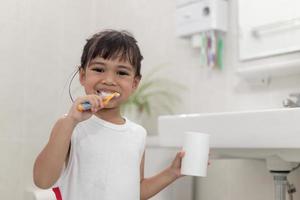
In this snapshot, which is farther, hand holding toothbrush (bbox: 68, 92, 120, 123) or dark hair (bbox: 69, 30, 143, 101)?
dark hair (bbox: 69, 30, 143, 101)

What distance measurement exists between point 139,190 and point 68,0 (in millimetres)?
1416

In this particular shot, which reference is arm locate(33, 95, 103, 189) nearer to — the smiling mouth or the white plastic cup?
the smiling mouth

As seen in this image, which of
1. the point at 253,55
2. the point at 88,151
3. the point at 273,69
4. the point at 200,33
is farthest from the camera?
the point at 200,33

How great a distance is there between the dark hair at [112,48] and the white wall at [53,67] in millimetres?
737

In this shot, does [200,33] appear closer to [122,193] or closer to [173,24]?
[173,24]

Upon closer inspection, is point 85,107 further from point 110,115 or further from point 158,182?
point 158,182

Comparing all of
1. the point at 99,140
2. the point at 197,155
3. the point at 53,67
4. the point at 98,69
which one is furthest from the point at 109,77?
the point at 53,67

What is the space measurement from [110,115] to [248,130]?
334mm

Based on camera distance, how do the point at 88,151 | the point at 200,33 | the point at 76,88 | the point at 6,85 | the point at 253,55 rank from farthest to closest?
the point at 76,88, the point at 6,85, the point at 200,33, the point at 253,55, the point at 88,151

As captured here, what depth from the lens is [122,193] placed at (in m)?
0.98

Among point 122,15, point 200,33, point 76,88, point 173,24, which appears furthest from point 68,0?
point 200,33

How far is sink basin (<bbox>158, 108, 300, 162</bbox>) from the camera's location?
3.05 ft

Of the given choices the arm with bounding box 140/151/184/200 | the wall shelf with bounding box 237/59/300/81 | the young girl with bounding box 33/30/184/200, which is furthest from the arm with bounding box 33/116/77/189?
the wall shelf with bounding box 237/59/300/81

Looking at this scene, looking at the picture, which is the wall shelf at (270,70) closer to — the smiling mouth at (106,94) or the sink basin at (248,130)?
the sink basin at (248,130)
